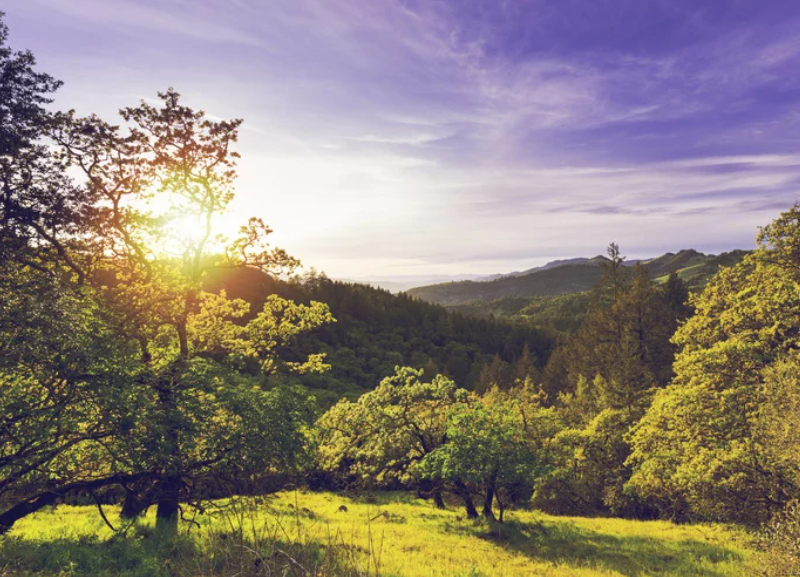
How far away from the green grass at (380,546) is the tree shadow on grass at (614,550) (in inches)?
1.9

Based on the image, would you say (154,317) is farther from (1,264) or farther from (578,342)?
(578,342)

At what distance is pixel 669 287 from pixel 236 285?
246 ft

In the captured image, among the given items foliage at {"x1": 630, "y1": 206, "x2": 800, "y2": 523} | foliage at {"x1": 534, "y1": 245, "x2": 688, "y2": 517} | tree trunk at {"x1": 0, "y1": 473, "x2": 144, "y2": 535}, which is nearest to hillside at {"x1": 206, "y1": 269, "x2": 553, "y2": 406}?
Answer: foliage at {"x1": 534, "y1": 245, "x2": 688, "y2": 517}

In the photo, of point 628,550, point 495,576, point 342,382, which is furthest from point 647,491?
point 342,382

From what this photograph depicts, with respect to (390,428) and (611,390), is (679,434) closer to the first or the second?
(390,428)

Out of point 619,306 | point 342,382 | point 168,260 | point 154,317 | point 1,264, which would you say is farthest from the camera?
point 342,382

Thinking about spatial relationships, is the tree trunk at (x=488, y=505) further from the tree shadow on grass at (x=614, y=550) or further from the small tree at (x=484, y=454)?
the tree shadow on grass at (x=614, y=550)

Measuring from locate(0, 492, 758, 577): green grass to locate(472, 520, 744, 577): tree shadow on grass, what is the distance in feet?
0.16

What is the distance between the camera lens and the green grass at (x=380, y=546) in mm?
11148

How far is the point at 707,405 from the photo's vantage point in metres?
20.1

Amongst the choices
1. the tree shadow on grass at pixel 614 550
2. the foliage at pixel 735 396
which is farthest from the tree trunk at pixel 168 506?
the foliage at pixel 735 396

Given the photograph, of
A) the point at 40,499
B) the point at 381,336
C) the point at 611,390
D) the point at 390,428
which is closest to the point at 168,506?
the point at 40,499

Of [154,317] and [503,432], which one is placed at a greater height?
[154,317]

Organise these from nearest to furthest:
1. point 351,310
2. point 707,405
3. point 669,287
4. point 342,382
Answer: point 707,405, point 669,287, point 342,382, point 351,310
